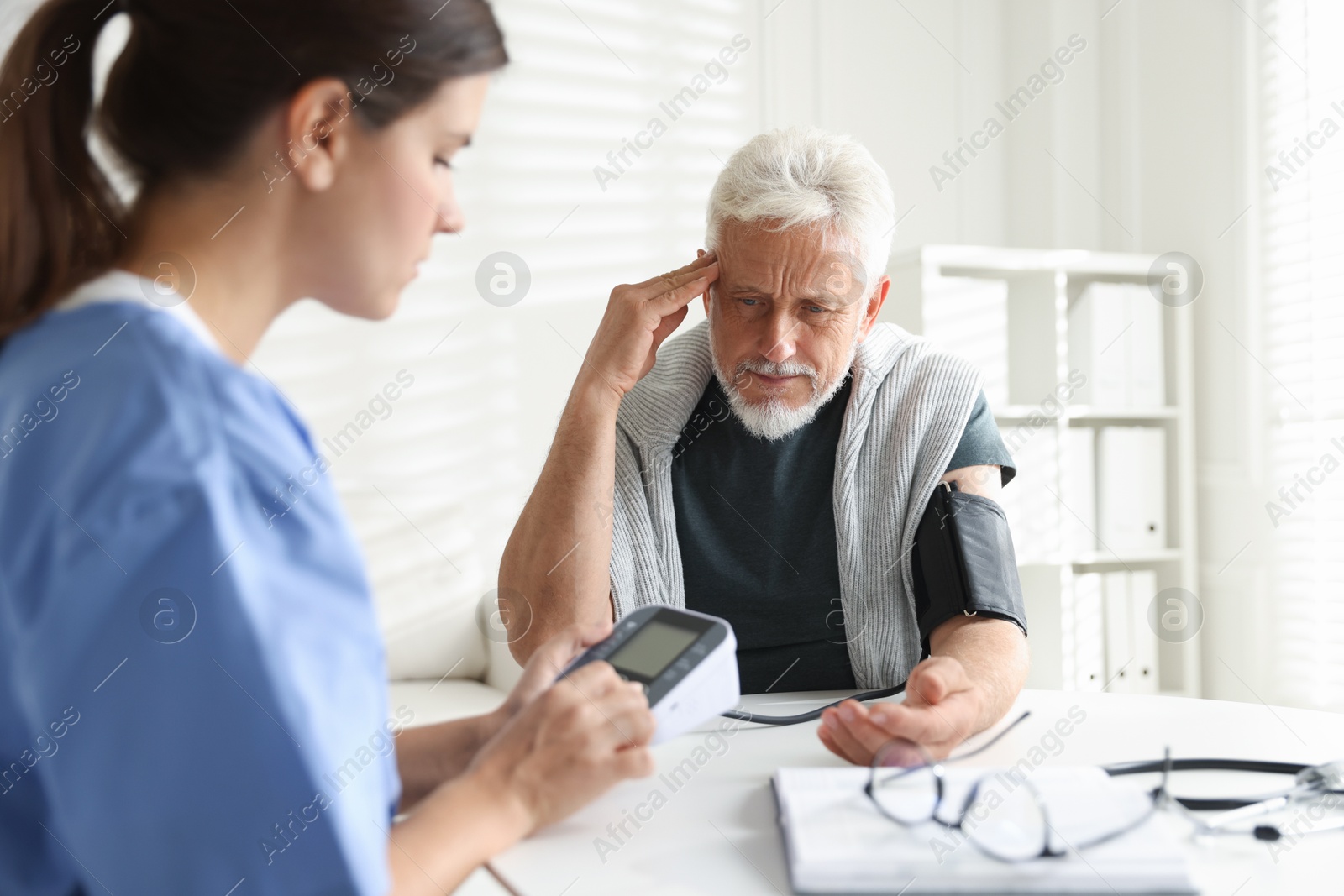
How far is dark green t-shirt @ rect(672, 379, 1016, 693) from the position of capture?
4.70ft

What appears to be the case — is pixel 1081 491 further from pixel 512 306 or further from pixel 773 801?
pixel 773 801

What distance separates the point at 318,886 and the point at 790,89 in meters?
2.84

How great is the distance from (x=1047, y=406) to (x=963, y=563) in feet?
5.10

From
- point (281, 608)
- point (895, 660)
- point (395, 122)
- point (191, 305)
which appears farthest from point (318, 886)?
point (895, 660)

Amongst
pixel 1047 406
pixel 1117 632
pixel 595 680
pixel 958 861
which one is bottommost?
pixel 1117 632

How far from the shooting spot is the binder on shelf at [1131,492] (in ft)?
8.77

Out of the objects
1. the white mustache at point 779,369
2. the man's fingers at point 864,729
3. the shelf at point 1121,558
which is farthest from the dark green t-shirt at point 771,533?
the shelf at point 1121,558

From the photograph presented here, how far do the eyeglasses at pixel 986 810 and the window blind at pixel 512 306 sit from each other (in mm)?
1876

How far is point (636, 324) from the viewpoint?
141 centimetres

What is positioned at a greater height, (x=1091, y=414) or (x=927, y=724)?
(x=1091, y=414)

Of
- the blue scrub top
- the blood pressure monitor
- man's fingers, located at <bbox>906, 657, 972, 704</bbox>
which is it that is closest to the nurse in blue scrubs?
the blue scrub top

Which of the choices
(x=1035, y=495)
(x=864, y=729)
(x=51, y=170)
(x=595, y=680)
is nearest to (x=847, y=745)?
(x=864, y=729)

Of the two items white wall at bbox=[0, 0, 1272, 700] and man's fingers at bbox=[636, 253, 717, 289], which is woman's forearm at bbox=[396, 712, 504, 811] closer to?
man's fingers at bbox=[636, 253, 717, 289]

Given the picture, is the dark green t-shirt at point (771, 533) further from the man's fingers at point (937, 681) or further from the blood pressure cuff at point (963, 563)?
the man's fingers at point (937, 681)
